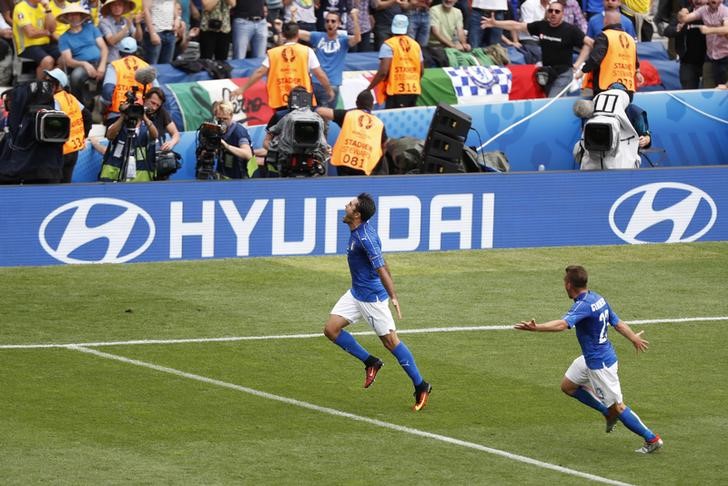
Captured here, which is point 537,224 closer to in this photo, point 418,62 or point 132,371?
point 418,62

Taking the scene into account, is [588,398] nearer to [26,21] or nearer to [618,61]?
[618,61]

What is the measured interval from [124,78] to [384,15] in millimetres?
5975

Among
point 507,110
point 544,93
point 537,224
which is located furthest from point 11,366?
point 544,93

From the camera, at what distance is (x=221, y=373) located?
14.6 meters

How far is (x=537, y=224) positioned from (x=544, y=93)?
5.81m

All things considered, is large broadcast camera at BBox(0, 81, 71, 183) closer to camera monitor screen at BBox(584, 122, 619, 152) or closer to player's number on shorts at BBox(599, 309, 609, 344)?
camera monitor screen at BBox(584, 122, 619, 152)

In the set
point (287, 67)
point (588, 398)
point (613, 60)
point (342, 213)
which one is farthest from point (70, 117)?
point (588, 398)

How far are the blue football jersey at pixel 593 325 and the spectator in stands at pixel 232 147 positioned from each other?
10267 mm

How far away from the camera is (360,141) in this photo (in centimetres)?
2156

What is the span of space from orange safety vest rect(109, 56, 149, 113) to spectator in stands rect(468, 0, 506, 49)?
25.7ft

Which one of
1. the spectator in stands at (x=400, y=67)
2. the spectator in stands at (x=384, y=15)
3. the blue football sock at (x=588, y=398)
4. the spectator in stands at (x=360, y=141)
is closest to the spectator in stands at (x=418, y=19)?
the spectator in stands at (x=384, y=15)

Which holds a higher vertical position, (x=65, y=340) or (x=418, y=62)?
(x=418, y=62)

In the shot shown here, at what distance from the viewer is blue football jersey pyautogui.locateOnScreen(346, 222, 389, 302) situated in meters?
13.2

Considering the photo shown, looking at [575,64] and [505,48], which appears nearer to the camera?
[575,64]
